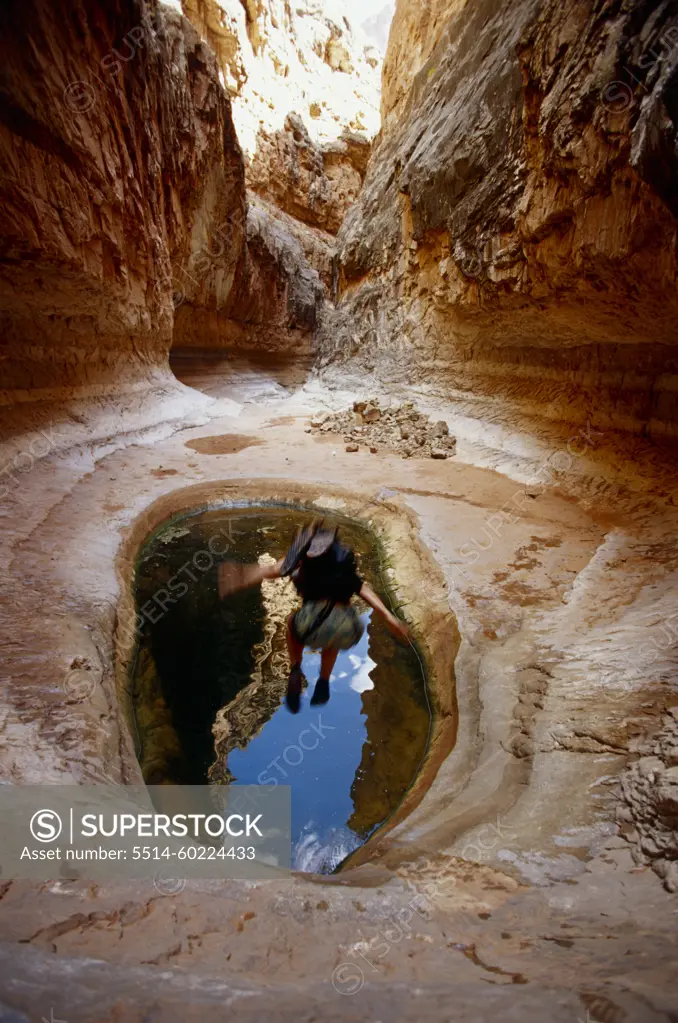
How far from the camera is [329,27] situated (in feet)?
87.3

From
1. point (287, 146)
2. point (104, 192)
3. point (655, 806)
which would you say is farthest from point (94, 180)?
point (287, 146)

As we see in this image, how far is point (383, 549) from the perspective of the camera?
21.3ft

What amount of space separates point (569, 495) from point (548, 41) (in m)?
5.66

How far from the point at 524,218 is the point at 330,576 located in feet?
23.1

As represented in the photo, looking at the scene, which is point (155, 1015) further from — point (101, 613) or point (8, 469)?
point (8, 469)

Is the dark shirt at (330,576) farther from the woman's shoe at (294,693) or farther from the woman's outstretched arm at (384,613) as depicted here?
the woman's shoe at (294,693)

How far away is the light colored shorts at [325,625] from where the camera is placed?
356cm

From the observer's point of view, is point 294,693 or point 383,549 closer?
point 294,693

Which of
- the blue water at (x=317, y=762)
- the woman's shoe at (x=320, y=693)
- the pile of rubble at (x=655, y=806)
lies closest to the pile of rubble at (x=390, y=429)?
the blue water at (x=317, y=762)

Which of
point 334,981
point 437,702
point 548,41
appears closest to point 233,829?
→ point 437,702

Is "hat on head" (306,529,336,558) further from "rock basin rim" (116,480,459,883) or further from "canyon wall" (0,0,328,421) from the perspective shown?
"canyon wall" (0,0,328,421)

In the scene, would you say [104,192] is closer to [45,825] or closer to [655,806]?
[45,825]

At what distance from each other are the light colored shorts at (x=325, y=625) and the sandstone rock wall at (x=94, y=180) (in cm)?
583

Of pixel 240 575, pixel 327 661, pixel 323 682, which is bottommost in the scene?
pixel 323 682
